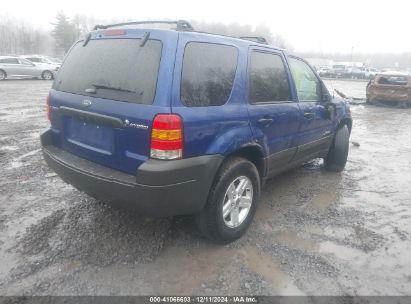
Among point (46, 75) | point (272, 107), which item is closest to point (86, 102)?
point (272, 107)

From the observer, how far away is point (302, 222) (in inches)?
154

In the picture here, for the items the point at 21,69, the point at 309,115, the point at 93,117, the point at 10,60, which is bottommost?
the point at 21,69

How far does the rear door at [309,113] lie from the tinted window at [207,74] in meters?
1.33

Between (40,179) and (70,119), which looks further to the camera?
(40,179)

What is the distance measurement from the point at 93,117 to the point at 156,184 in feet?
2.73

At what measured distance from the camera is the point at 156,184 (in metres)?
2.65

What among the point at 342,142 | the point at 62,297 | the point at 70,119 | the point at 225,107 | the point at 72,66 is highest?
the point at 72,66

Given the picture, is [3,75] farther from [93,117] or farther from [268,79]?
[268,79]

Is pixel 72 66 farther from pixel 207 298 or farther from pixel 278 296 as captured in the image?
pixel 278 296

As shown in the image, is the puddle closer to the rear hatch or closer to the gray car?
the rear hatch

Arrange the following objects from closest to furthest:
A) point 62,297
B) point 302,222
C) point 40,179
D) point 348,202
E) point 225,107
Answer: point 62,297 < point 225,107 < point 302,222 < point 348,202 < point 40,179

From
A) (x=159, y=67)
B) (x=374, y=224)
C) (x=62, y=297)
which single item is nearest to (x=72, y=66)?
(x=159, y=67)

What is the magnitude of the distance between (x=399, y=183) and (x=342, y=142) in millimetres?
1025

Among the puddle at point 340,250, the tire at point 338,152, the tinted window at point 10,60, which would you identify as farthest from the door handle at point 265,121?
the tinted window at point 10,60
